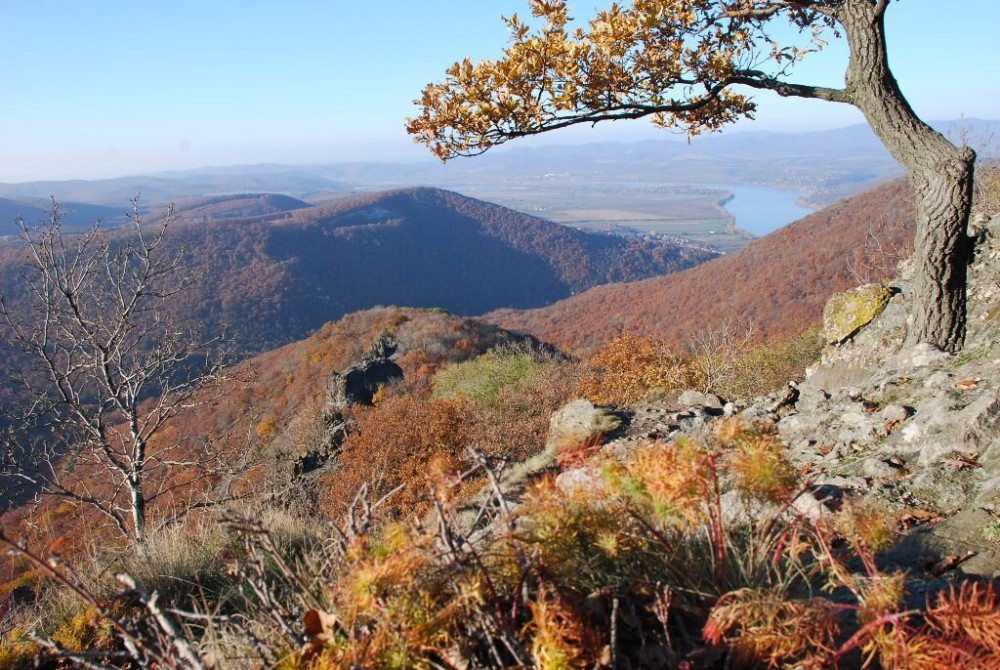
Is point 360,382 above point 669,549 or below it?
below

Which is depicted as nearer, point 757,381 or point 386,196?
point 757,381

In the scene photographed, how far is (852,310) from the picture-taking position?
5867mm

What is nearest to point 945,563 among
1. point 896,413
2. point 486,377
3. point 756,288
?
point 896,413

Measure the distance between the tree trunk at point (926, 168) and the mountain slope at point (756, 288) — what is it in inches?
980

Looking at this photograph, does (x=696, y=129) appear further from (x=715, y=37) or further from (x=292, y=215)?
(x=292, y=215)

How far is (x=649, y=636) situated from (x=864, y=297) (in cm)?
549

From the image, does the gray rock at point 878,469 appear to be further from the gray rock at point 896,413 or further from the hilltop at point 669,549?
the gray rock at point 896,413

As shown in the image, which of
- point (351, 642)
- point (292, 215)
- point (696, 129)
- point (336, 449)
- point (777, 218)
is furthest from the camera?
point (777, 218)

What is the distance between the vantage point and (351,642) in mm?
1358

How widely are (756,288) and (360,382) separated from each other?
29.7 meters

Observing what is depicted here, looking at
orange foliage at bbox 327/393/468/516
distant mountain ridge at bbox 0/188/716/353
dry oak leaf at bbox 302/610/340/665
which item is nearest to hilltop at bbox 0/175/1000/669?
dry oak leaf at bbox 302/610/340/665

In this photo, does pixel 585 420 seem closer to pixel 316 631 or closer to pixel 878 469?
pixel 878 469

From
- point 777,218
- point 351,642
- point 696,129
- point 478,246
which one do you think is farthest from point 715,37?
point 777,218

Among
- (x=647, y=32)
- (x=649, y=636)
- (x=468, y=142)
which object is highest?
(x=647, y=32)
